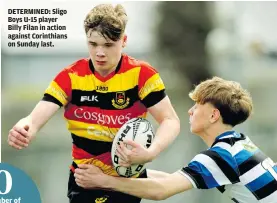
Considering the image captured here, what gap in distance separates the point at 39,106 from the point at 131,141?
879mm

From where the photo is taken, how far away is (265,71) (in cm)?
1166

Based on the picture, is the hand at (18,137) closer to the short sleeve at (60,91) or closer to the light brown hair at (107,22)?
the short sleeve at (60,91)

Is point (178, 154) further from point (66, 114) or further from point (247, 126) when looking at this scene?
point (66, 114)

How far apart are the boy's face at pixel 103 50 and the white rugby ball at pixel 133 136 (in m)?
0.47

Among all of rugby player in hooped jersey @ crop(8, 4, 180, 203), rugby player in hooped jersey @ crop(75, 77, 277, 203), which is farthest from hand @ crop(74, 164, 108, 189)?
rugby player in hooped jersey @ crop(8, 4, 180, 203)

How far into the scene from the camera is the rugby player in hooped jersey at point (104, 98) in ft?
15.1

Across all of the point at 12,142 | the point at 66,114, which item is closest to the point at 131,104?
the point at 66,114

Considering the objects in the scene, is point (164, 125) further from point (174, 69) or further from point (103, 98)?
point (174, 69)

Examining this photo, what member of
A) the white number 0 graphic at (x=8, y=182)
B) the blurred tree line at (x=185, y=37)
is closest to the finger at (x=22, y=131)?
the white number 0 graphic at (x=8, y=182)

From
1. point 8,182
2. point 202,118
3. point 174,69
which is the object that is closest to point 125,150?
point 202,118

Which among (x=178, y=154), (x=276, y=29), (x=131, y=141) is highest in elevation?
(x=276, y=29)

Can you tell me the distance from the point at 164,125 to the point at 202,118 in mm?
283

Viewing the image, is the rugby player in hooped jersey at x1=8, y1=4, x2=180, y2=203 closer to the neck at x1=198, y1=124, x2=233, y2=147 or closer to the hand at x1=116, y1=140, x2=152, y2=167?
the neck at x1=198, y1=124, x2=233, y2=147

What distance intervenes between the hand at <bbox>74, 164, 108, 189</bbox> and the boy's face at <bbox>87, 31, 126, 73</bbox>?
71 centimetres
